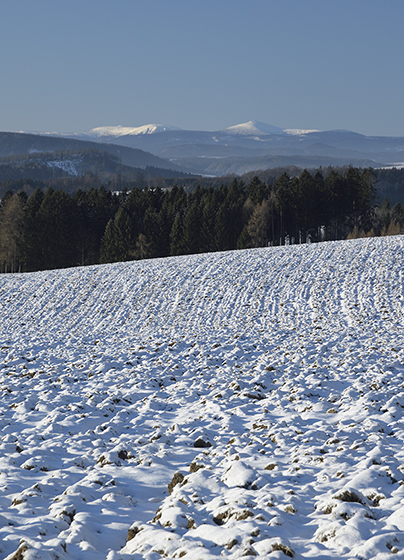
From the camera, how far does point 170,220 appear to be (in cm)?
6881

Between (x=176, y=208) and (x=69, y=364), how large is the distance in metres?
59.1

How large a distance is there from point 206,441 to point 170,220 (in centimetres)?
6198

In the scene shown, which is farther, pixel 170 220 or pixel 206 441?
pixel 170 220

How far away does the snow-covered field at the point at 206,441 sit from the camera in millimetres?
4984

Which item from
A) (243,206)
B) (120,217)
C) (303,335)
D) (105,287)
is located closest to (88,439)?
(303,335)

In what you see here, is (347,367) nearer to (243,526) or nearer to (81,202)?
(243,526)

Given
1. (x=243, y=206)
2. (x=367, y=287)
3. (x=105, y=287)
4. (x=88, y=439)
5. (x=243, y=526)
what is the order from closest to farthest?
1. (x=243, y=526)
2. (x=88, y=439)
3. (x=367, y=287)
4. (x=105, y=287)
5. (x=243, y=206)

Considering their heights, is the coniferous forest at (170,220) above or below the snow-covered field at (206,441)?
above

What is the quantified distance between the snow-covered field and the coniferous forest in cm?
4475

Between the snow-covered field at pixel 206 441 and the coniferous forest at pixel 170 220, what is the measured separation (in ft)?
147

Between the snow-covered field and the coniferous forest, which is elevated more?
the coniferous forest

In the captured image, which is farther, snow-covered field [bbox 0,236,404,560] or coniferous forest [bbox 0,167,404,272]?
coniferous forest [bbox 0,167,404,272]

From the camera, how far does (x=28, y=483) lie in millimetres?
6551

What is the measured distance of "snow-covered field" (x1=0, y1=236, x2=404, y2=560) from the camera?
16.4 feet
